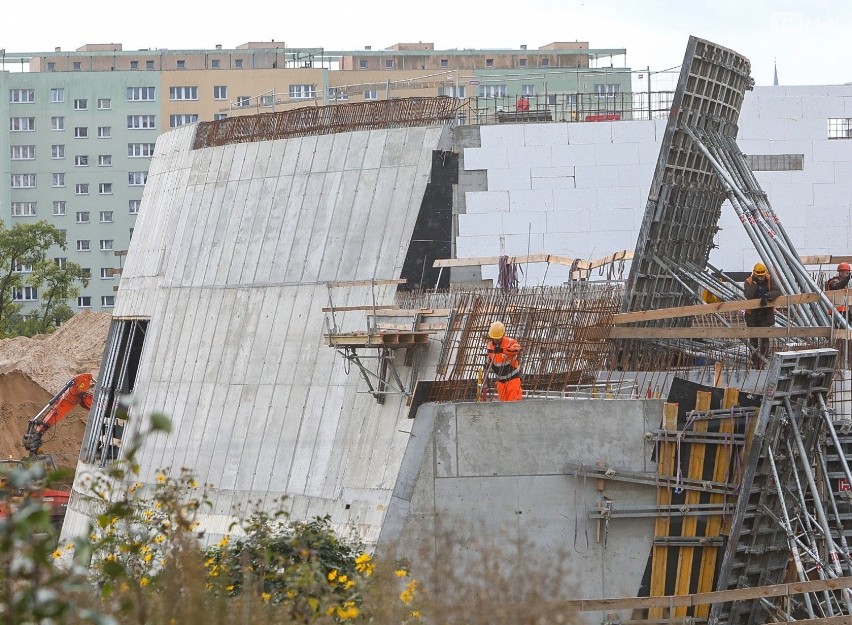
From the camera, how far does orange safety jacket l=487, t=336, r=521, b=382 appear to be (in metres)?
20.6

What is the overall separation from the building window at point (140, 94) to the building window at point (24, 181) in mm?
7631

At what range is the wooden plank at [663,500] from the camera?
19.9 meters

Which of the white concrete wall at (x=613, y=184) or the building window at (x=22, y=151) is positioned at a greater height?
the building window at (x=22, y=151)

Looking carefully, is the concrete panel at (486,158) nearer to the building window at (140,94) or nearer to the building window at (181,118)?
the building window at (181,118)

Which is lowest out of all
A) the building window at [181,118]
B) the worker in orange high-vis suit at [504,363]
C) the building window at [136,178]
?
the worker in orange high-vis suit at [504,363]

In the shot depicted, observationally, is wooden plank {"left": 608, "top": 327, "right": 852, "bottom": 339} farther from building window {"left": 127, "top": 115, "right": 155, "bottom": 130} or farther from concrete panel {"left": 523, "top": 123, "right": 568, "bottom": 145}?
building window {"left": 127, "top": 115, "right": 155, "bottom": 130}

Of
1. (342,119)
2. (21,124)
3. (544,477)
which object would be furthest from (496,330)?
(21,124)

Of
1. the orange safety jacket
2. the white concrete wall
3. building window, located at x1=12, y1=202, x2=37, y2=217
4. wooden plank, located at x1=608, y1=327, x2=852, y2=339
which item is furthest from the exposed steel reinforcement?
building window, located at x1=12, y1=202, x2=37, y2=217

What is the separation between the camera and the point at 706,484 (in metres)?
19.8

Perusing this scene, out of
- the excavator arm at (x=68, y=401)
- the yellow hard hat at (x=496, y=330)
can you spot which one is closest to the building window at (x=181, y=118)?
the excavator arm at (x=68, y=401)

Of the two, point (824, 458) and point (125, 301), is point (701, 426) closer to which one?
point (824, 458)

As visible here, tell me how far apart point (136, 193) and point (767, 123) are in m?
64.7

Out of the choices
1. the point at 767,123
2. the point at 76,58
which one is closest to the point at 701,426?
the point at 767,123

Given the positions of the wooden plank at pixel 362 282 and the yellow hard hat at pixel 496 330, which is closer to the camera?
the yellow hard hat at pixel 496 330
